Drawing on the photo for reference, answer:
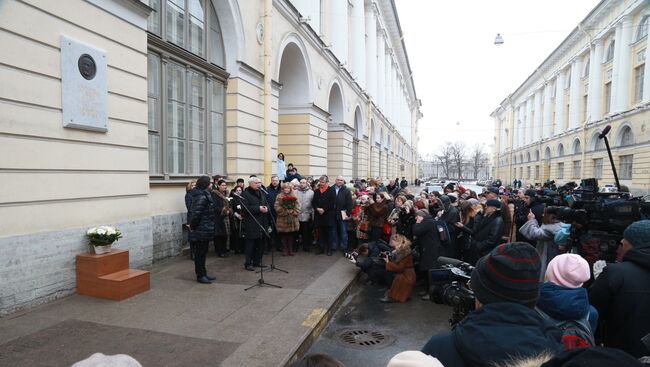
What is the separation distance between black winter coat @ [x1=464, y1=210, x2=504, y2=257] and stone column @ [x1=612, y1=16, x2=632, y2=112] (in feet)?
100

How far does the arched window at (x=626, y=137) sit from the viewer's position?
1093 inches

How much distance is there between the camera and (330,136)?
20.1 metres

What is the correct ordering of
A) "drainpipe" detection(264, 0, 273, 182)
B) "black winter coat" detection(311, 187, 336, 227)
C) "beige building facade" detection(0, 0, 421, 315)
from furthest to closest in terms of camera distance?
"drainpipe" detection(264, 0, 273, 182) < "black winter coat" detection(311, 187, 336, 227) < "beige building facade" detection(0, 0, 421, 315)

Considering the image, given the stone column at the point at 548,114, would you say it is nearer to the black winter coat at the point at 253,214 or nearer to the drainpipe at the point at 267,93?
the drainpipe at the point at 267,93

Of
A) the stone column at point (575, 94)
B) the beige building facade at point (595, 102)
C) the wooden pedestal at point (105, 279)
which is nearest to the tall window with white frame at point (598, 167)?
the beige building facade at point (595, 102)

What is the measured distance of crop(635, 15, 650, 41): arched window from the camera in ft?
83.2

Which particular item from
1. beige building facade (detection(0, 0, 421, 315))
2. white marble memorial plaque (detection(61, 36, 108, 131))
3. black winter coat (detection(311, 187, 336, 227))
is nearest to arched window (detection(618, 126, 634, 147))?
beige building facade (detection(0, 0, 421, 315))

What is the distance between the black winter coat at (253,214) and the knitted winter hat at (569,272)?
5.31 meters

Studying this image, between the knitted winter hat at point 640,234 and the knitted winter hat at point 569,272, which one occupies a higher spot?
the knitted winter hat at point 640,234

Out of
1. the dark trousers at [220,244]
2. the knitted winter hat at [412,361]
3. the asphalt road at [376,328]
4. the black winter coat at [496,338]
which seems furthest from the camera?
the dark trousers at [220,244]

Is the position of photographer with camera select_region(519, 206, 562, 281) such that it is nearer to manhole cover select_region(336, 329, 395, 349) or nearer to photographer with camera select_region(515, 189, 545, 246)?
photographer with camera select_region(515, 189, 545, 246)

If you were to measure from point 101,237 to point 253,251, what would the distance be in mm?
2808

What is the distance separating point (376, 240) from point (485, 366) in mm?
7006

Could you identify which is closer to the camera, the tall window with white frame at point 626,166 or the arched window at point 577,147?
the tall window with white frame at point 626,166
